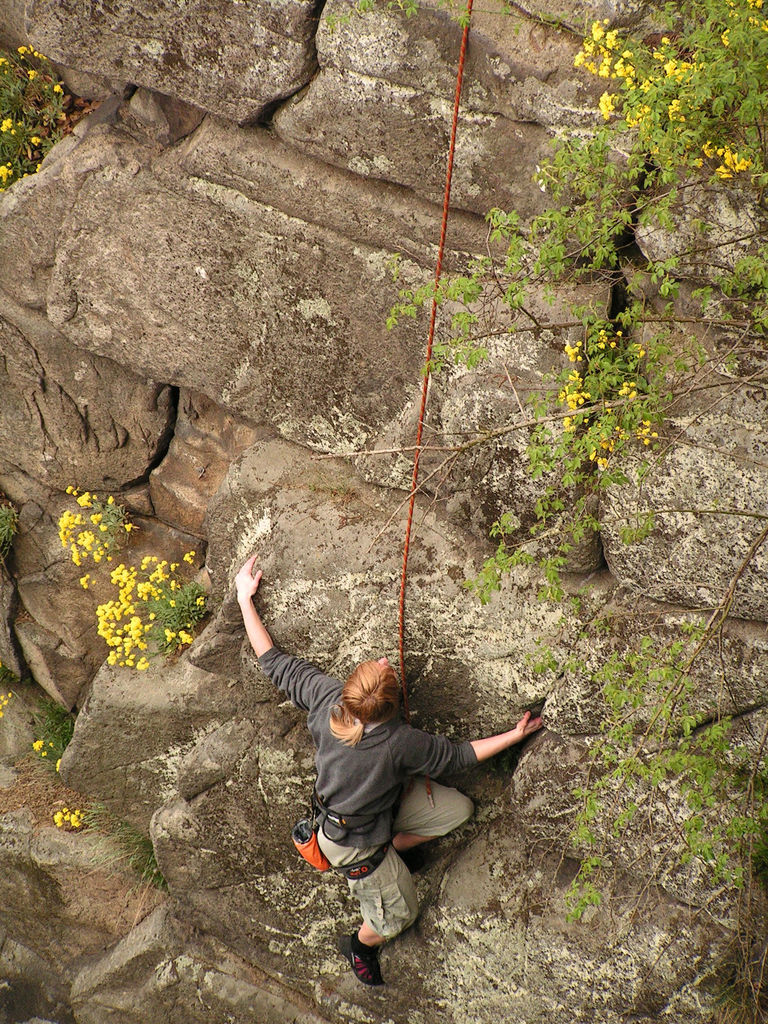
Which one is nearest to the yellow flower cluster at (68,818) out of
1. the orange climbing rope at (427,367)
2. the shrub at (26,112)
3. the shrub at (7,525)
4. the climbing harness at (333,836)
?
the shrub at (7,525)

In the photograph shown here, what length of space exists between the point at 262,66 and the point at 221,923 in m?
6.06

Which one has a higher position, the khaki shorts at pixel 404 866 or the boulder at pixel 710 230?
the boulder at pixel 710 230

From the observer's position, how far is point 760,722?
4809 millimetres

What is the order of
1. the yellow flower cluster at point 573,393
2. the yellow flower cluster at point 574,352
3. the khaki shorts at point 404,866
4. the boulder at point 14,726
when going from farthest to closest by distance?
the boulder at point 14,726, the khaki shorts at point 404,866, the yellow flower cluster at point 574,352, the yellow flower cluster at point 573,393

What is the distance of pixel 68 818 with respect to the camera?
7562 millimetres

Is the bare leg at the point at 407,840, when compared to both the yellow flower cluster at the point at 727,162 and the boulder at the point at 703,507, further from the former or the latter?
the yellow flower cluster at the point at 727,162

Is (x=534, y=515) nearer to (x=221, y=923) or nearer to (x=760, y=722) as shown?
(x=760, y=722)

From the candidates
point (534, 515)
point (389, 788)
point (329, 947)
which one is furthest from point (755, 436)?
point (329, 947)

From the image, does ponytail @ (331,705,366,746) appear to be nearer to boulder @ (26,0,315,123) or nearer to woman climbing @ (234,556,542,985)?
woman climbing @ (234,556,542,985)

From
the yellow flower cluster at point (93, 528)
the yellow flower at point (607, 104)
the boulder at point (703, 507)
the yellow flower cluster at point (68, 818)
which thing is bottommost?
the yellow flower cluster at point (68, 818)

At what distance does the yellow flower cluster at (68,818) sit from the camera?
295 inches

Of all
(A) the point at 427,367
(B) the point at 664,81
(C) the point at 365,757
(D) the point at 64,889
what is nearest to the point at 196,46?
(A) the point at 427,367

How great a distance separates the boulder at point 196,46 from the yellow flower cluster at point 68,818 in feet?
18.4

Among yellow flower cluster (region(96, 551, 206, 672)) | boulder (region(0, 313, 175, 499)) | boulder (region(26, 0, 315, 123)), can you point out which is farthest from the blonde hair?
boulder (region(26, 0, 315, 123))
